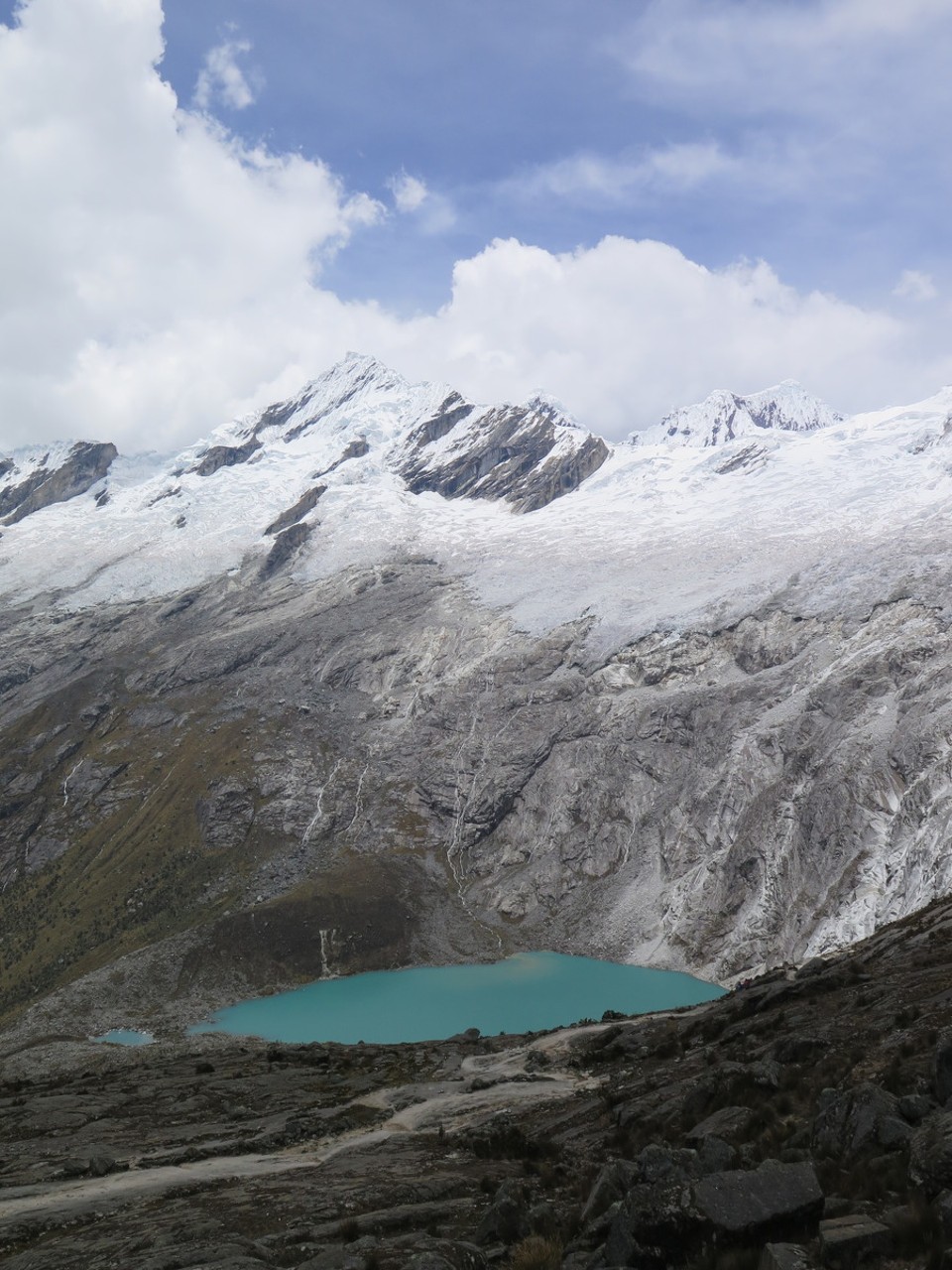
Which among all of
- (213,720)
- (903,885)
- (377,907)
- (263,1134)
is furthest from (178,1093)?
(213,720)

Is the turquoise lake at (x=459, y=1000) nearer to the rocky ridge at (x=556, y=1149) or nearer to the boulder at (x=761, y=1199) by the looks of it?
the rocky ridge at (x=556, y=1149)

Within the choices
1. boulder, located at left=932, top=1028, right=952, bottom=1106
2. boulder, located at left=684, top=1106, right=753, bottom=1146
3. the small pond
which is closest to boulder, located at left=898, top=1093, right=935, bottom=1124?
boulder, located at left=932, top=1028, right=952, bottom=1106

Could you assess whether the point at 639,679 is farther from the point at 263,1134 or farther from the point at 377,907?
the point at 263,1134

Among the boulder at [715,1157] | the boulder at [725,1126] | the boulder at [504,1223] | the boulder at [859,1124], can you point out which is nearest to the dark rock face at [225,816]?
the boulder at [725,1126]

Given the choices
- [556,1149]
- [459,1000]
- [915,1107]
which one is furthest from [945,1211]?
[459,1000]

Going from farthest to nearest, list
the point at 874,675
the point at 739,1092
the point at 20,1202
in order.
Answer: the point at 874,675 < the point at 20,1202 < the point at 739,1092

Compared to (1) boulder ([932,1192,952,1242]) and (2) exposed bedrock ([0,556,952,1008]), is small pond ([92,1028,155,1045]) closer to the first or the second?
Result: (2) exposed bedrock ([0,556,952,1008])

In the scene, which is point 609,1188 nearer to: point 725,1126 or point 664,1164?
point 664,1164
